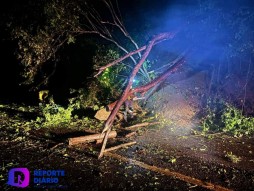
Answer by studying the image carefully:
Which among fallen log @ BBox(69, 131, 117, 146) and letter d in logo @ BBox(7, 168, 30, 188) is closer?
letter d in logo @ BBox(7, 168, 30, 188)

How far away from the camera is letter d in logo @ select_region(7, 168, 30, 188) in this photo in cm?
527

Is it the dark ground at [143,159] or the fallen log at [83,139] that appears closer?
the dark ground at [143,159]

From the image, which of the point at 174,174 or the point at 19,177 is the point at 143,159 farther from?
the point at 19,177

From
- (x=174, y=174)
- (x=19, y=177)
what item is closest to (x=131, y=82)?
(x=174, y=174)

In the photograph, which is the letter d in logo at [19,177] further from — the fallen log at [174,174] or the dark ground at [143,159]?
the fallen log at [174,174]

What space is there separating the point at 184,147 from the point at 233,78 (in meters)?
4.46

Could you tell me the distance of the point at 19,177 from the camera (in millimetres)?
5488

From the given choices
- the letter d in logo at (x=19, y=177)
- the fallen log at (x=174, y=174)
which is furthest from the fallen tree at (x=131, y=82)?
the letter d in logo at (x=19, y=177)

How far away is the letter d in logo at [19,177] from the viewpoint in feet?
17.3

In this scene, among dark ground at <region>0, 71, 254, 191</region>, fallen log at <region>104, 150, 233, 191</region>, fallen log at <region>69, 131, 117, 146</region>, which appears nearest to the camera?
fallen log at <region>104, 150, 233, 191</region>

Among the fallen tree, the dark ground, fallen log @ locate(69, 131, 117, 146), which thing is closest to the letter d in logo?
the dark ground

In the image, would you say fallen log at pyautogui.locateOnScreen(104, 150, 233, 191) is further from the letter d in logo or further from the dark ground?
the letter d in logo

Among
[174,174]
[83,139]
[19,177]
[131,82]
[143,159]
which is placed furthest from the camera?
[83,139]

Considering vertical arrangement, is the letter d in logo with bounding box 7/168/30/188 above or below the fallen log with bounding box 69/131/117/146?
below
